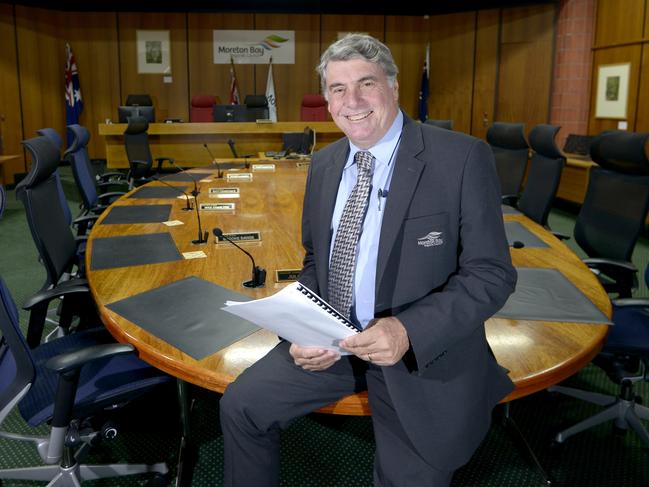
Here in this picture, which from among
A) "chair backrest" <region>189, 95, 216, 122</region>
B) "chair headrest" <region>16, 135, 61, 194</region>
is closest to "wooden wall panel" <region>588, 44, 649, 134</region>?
"chair backrest" <region>189, 95, 216, 122</region>

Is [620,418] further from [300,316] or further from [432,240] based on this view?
[300,316]

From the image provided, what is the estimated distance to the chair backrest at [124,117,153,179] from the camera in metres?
6.73

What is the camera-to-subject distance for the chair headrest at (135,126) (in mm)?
6734

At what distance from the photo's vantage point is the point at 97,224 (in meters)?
3.03

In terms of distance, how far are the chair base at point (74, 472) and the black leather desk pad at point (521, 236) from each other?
5.73ft

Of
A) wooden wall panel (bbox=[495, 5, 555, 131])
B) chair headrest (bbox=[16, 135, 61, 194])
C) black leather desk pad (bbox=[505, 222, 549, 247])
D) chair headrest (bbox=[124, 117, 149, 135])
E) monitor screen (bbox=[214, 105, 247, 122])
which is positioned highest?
Result: wooden wall panel (bbox=[495, 5, 555, 131])

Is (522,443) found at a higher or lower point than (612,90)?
lower

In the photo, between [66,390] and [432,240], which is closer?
[432,240]

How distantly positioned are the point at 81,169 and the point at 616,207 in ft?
10.7

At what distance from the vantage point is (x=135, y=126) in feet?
22.2

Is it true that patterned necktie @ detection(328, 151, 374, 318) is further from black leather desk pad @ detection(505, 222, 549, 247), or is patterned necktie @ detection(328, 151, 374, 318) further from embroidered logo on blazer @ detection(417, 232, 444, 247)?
black leather desk pad @ detection(505, 222, 549, 247)

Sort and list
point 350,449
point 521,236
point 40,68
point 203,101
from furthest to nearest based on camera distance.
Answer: point 203,101 < point 40,68 < point 521,236 < point 350,449

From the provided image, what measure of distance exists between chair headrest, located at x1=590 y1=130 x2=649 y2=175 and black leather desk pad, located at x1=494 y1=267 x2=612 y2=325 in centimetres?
108

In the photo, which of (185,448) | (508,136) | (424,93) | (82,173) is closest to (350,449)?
(185,448)
